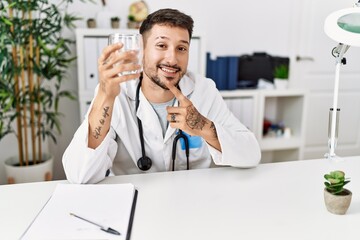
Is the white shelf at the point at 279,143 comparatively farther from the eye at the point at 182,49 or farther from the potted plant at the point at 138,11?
the eye at the point at 182,49

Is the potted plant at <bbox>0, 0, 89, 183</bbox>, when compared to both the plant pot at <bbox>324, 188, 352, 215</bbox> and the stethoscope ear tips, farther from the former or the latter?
the plant pot at <bbox>324, 188, 352, 215</bbox>

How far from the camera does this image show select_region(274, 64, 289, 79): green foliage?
9.88ft

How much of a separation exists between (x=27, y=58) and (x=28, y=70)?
79 mm

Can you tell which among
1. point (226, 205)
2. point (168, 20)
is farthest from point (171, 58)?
point (226, 205)

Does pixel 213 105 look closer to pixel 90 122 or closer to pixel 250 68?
pixel 90 122

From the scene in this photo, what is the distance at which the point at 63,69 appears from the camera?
2.70 metres

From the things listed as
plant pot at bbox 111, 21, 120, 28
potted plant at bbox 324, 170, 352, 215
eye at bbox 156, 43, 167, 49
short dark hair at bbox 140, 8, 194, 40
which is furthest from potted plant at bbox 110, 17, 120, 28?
potted plant at bbox 324, 170, 352, 215

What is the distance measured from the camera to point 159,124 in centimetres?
143

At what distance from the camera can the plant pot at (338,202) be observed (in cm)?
96

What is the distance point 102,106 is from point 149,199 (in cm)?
35

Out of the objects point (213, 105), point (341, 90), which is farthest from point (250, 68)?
point (213, 105)

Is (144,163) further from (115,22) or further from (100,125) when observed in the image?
(115,22)

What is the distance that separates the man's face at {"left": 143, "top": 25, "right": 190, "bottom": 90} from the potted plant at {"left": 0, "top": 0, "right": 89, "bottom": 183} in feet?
3.81

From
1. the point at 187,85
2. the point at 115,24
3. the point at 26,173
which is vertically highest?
the point at 115,24
